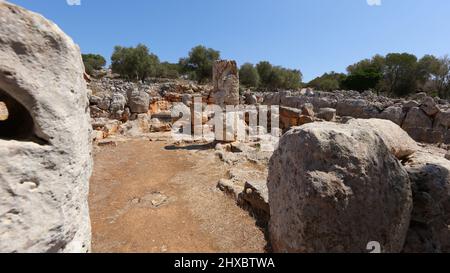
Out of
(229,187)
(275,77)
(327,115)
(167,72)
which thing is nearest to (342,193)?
(229,187)

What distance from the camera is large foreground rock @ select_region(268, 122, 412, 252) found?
2.37 metres

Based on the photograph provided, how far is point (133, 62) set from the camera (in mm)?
34000

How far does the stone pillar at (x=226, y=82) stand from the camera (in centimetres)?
1045

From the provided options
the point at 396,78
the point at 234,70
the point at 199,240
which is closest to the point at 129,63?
the point at 234,70

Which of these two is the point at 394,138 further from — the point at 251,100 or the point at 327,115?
the point at 251,100

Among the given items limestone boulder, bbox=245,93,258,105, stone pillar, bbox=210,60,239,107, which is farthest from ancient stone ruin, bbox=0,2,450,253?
limestone boulder, bbox=245,93,258,105

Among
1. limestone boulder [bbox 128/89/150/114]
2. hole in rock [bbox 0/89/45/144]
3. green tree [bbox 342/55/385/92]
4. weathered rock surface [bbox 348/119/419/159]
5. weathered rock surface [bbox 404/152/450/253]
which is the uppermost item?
green tree [bbox 342/55/385/92]

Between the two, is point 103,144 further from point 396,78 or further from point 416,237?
point 396,78

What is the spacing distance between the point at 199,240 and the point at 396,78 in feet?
138

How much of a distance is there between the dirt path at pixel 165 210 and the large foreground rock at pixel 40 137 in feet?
6.04

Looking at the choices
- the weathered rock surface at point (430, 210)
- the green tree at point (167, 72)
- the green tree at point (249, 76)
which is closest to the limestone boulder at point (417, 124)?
the weathered rock surface at point (430, 210)

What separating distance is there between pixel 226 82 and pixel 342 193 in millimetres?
8642

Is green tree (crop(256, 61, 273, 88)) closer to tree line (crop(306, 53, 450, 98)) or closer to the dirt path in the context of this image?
tree line (crop(306, 53, 450, 98))
